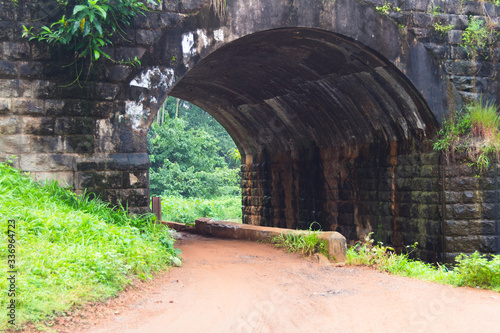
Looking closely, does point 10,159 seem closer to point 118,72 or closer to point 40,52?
point 40,52

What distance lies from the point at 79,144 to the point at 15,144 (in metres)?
0.78

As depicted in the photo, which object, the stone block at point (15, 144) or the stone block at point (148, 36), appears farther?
the stone block at point (148, 36)

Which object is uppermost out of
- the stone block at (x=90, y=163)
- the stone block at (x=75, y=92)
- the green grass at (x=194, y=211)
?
the stone block at (x=75, y=92)

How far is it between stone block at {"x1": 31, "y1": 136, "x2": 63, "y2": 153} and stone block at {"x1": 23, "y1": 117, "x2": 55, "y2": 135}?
7cm

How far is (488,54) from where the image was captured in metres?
9.00

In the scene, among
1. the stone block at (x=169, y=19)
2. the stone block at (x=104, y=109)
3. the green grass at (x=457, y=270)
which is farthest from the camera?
the stone block at (x=169, y=19)

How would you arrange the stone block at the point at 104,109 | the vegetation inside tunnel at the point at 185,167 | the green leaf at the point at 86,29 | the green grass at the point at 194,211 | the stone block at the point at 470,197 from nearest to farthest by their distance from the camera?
the green leaf at the point at 86,29
the stone block at the point at 104,109
the stone block at the point at 470,197
the green grass at the point at 194,211
the vegetation inside tunnel at the point at 185,167

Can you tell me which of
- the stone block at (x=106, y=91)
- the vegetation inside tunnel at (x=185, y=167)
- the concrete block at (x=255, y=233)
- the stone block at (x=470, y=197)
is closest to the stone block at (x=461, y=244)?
the stone block at (x=470, y=197)

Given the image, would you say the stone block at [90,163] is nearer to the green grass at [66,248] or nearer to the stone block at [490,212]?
the green grass at [66,248]

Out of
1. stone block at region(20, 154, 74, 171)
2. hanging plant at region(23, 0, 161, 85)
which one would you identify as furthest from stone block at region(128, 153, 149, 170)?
hanging plant at region(23, 0, 161, 85)

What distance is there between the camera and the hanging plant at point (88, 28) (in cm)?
636

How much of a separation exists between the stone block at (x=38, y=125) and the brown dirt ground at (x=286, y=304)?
2518 millimetres

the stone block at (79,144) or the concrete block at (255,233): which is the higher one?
the stone block at (79,144)

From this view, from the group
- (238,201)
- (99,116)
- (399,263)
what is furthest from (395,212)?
(238,201)
